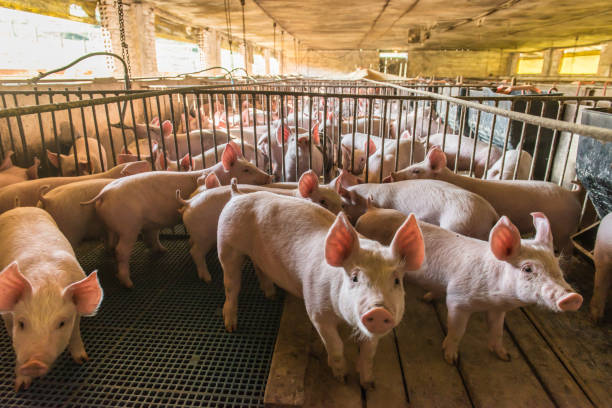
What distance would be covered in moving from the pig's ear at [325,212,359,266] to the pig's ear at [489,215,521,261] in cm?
69

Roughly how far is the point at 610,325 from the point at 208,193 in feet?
Result: 9.23

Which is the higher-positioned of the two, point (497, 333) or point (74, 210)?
point (74, 210)

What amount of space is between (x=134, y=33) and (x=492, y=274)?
34.1ft

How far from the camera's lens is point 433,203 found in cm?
288

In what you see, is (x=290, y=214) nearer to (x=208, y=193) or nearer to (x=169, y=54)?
(x=208, y=193)

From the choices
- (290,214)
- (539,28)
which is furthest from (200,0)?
(539,28)

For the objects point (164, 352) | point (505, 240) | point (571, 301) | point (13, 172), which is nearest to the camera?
point (571, 301)

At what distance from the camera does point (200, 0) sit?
10062 millimetres

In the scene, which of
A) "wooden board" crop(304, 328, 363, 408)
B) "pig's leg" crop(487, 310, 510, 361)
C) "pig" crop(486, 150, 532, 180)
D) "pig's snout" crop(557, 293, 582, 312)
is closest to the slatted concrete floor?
"wooden board" crop(304, 328, 363, 408)

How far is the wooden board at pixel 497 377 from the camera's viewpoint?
198 centimetres

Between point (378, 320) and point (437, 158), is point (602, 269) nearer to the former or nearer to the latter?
point (437, 158)

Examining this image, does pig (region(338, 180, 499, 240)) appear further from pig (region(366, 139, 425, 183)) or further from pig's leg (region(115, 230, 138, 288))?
pig's leg (region(115, 230, 138, 288))

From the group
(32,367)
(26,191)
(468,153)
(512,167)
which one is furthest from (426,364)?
(468,153)

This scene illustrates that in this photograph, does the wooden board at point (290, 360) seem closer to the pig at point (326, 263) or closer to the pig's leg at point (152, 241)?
the pig at point (326, 263)
